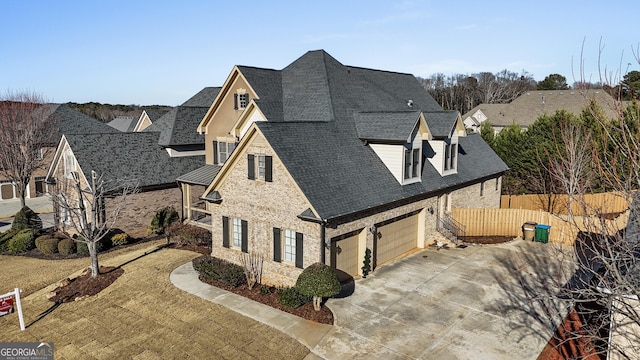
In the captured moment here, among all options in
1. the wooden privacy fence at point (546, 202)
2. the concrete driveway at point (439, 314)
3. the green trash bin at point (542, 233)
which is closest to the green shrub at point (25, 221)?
the concrete driveway at point (439, 314)

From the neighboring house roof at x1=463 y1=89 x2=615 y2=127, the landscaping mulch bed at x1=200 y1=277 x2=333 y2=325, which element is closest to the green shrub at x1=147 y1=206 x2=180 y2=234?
the landscaping mulch bed at x1=200 y1=277 x2=333 y2=325

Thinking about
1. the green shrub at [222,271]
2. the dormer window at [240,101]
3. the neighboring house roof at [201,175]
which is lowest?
the green shrub at [222,271]

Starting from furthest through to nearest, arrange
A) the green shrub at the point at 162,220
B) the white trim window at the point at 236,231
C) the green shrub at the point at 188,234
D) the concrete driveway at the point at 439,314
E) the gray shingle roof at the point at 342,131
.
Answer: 1. the green shrub at the point at 162,220
2. the green shrub at the point at 188,234
3. the white trim window at the point at 236,231
4. the gray shingle roof at the point at 342,131
5. the concrete driveway at the point at 439,314

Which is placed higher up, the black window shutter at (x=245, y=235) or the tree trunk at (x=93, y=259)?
the black window shutter at (x=245, y=235)

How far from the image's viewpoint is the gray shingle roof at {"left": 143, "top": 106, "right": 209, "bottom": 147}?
31.2m

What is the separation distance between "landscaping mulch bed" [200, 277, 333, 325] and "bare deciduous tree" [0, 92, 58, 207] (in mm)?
25134

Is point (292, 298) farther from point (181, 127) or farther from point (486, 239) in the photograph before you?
point (181, 127)

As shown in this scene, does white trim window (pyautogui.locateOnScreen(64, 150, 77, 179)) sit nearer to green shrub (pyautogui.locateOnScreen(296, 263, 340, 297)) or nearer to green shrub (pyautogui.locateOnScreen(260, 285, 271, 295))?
green shrub (pyautogui.locateOnScreen(260, 285, 271, 295))

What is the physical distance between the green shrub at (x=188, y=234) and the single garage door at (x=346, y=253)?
9617mm

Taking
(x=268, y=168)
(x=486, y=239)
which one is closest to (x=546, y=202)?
(x=486, y=239)

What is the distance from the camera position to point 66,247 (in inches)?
994

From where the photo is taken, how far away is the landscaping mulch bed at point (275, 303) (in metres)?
16.1

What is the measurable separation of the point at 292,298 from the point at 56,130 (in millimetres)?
38030

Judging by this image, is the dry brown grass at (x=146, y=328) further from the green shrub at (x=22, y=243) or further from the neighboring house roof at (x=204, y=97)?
the neighboring house roof at (x=204, y=97)
